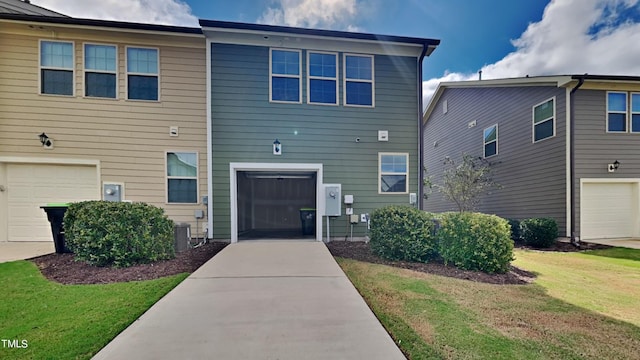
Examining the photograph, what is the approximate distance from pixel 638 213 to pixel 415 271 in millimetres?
9303

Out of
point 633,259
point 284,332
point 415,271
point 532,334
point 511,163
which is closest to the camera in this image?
point 284,332

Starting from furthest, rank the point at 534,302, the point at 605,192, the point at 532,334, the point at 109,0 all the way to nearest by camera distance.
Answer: the point at 605,192 < the point at 109,0 < the point at 534,302 < the point at 532,334

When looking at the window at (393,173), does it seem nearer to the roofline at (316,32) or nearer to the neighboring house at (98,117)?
the roofline at (316,32)

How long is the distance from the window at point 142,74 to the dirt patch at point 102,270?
4077mm

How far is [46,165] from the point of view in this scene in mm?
6844

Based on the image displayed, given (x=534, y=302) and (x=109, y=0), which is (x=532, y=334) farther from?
(x=109, y=0)

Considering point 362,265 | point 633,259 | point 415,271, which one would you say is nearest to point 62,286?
point 362,265

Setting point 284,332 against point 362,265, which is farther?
point 362,265

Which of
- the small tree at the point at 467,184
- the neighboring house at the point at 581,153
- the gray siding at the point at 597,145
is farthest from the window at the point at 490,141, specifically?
the gray siding at the point at 597,145

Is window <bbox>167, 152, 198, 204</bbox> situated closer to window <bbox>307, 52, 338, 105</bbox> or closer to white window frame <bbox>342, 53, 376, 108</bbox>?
window <bbox>307, 52, 338, 105</bbox>

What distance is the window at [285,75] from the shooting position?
7188 mm

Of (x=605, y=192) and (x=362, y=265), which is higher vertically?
(x=605, y=192)

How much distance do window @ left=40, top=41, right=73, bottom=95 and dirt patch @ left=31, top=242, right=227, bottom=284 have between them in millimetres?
4161

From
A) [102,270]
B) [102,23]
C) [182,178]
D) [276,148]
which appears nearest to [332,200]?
[276,148]
